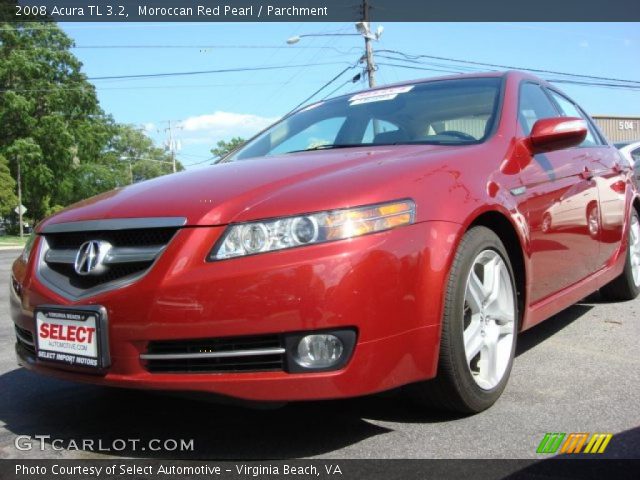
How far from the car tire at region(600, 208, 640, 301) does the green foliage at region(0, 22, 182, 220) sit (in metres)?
39.3

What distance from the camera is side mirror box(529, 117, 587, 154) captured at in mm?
3119

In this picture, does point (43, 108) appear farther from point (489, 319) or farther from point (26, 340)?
point (489, 319)

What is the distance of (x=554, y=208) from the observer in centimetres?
324

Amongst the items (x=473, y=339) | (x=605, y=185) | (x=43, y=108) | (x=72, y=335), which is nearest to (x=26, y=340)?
(x=72, y=335)

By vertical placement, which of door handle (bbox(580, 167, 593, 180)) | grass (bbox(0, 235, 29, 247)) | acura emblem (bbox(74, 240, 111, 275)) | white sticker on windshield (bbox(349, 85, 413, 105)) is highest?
white sticker on windshield (bbox(349, 85, 413, 105))

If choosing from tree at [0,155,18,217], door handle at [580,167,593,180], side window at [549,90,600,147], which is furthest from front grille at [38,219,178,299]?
tree at [0,155,18,217]

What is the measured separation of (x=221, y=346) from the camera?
85.4 inches

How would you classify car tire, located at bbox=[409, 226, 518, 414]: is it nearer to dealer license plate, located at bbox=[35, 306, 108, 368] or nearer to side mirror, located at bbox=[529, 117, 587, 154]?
side mirror, located at bbox=[529, 117, 587, 154]

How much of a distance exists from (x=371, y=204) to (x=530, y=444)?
1.07 m

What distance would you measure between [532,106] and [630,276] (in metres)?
1.90

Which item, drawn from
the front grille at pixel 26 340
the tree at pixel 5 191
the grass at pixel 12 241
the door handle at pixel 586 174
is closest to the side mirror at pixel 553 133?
the door handle at pixel 586 174

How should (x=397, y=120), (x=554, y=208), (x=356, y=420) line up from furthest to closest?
(x=397, y=120) → (x=554, y=208) → (x=356, y=420)

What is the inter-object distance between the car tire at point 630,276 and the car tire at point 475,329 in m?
2.28

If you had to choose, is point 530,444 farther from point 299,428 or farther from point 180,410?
point 180,410
